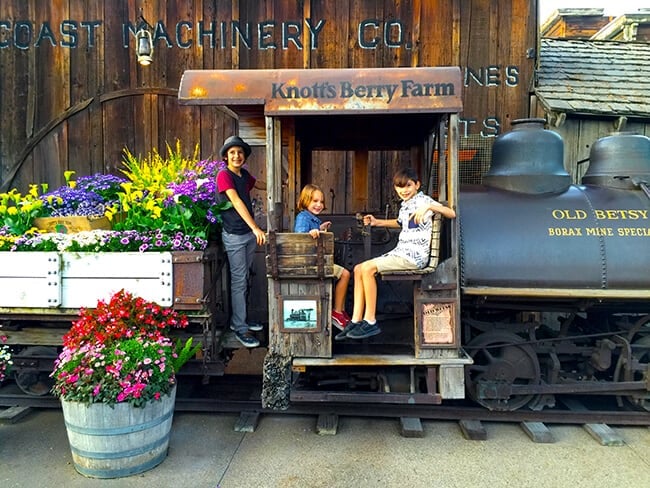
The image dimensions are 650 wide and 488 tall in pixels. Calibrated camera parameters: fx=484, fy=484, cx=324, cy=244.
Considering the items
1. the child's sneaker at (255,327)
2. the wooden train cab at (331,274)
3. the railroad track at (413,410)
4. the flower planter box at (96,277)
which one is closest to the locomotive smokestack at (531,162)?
the wooden train cab at (331,274)

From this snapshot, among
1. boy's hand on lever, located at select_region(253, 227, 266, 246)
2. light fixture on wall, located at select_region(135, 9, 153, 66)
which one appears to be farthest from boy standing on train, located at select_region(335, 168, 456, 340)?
light fixture on wall, located at select_region(135, 9, 153, 66)

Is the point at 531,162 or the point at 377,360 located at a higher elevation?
the point at 531,162

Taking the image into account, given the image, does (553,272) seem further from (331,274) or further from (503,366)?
(331,274)

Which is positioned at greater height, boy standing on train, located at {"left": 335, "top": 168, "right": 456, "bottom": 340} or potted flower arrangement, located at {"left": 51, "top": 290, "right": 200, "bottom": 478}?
boy standing on train, located at {"left": 335, "top": 168, "right": 456, "bottom": 340}

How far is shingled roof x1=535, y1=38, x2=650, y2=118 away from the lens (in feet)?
20.3

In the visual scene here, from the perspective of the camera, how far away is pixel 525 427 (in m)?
4.33

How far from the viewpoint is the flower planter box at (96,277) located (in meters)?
4.22

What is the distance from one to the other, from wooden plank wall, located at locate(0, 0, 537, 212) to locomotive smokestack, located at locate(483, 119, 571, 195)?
1722mm

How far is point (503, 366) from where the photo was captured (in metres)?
4.52

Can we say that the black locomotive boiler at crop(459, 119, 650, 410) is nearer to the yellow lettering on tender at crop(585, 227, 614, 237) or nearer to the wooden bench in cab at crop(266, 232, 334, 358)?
the yellow lettering on tender at crop(585, 227, 614, 237)

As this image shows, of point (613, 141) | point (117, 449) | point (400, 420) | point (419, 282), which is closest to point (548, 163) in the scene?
point (613, 141)

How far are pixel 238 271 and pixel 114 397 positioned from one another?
1.52 m

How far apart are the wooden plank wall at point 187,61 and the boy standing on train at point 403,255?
252cm

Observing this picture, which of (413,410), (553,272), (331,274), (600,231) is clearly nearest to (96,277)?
(331,274)
